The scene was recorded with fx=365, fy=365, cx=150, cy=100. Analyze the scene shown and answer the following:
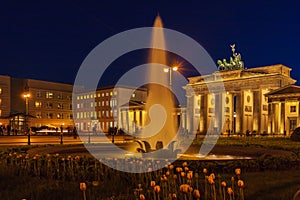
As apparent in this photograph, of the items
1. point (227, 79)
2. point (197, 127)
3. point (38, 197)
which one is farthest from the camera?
point (197, 127)

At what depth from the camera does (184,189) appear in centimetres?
430

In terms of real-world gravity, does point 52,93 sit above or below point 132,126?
above

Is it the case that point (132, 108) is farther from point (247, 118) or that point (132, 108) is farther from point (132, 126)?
point (247, 118)

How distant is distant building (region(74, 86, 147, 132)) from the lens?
12134 cm

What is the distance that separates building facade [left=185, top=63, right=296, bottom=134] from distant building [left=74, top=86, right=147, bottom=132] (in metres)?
32.1

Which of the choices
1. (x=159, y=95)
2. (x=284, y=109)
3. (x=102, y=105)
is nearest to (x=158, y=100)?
(x=159, y=95)

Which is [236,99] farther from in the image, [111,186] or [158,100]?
[111,186]

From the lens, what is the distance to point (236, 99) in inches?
3253

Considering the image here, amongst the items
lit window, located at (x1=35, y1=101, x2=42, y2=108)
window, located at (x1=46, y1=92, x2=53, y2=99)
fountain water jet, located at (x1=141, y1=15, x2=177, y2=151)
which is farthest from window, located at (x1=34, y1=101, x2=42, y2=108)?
fountain water jet, located at (x1=141, y1=15, x2=177, y2=151)

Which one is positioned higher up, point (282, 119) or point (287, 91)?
point (287, 91)

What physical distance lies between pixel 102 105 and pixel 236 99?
183 feet

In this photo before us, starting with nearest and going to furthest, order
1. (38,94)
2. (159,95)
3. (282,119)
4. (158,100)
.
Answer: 1. (158,100)
2. (159,95)
3. (282,119)
4. (38,94)

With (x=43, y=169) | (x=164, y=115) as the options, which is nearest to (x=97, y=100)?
(x=164, y=115)

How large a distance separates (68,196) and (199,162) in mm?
4424
